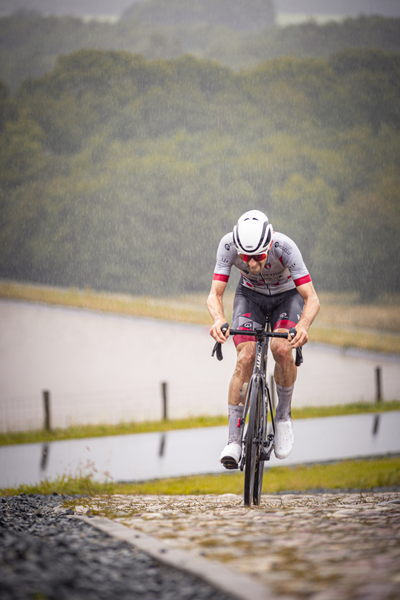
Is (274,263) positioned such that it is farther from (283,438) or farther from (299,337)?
(283,438)

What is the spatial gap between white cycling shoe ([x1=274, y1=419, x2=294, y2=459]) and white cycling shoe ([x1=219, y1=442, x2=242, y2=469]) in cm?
59

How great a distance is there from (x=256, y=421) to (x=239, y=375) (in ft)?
1.80

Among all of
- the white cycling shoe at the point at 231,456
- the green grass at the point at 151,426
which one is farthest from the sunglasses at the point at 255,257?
the green grass at the point at 151,426

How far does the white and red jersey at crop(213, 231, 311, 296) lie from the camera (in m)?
6.71

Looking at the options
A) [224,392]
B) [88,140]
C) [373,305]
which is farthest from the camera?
[88,140]

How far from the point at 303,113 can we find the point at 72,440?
104013mm

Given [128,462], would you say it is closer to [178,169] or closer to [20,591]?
[20,591]

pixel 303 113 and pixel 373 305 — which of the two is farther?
pixel 303 113

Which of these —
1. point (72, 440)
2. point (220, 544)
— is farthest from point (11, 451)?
point (220, 544)

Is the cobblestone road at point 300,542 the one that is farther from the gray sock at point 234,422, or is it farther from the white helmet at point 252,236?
the white helmet at point 252,236

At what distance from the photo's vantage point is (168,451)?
1628 cm

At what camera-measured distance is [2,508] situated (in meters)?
6.43

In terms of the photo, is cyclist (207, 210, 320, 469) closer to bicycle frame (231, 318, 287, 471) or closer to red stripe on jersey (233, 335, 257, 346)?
red stripe on jersey (233, 335, 257, 346)

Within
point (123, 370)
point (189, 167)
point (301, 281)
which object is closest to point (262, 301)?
point (301, 281)
